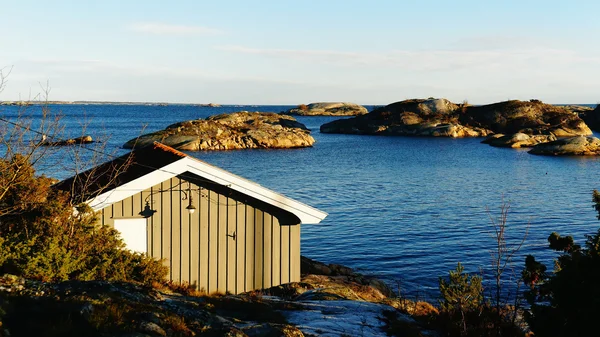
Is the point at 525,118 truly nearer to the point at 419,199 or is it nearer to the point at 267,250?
the point at 419,199

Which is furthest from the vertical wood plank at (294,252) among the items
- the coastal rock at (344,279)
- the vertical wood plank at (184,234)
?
the coastal rock at (344,279)

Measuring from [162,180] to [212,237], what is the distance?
6.50 ft

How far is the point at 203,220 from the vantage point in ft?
50.7

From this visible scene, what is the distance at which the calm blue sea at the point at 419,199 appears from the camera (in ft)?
95.7

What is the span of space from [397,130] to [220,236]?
112 metres

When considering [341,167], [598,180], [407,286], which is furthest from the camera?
[341,167]

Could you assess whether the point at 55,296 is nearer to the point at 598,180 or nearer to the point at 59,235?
the point at 59,235

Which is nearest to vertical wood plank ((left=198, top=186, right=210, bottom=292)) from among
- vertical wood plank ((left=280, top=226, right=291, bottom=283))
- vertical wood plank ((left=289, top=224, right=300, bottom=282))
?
vertical wood plank ((left=280, top=226, right=291, bottom=283))

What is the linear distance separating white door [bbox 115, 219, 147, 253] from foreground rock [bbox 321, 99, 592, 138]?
103 m

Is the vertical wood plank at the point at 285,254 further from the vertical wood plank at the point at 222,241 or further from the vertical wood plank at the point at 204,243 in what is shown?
the vertical wood plank at the point at 204,243

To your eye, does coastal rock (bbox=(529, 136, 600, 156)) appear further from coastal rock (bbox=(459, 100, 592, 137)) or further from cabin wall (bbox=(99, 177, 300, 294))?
cabin wall (bbox=(99, 177, 300, 294))

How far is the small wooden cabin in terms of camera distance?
14.9 m

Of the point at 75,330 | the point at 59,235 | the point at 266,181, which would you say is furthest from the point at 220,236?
the point at 266,181

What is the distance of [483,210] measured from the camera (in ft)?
137
